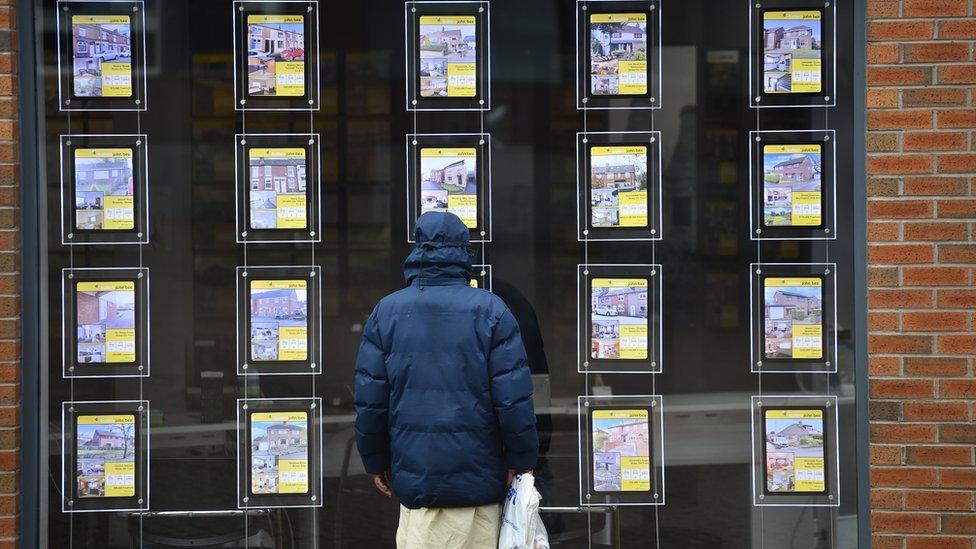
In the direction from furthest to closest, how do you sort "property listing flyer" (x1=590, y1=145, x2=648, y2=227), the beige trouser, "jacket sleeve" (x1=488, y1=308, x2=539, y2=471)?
"property listing flyer" (x1=590, y1=145, x2=648, y2=227) < the beige trouser < "jacket sleeve" (x1=488, y1=308, x2=539, y2=471)

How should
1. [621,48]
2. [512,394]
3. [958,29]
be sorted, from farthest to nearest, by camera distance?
1. [621,48]
2. [958,29]
3. [512,394]

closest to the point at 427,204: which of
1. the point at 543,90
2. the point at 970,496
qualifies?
the point at 543,90

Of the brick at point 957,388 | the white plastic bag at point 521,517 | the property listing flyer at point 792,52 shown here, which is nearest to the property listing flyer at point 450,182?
the white plastic bag at point 521,517

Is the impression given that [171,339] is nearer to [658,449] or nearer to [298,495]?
[298,495]

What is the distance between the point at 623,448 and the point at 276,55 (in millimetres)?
2447

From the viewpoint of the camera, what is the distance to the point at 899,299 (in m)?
5.45

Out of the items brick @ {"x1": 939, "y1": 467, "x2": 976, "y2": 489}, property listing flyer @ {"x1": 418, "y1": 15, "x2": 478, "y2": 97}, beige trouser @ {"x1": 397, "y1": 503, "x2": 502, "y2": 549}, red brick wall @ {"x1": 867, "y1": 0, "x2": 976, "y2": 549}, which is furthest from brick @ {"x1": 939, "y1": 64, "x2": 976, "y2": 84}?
beige trouser @ {"x1": 397, "y1": 503, "x2": 502, "y2": 549}

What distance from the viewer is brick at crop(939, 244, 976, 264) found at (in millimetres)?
5418

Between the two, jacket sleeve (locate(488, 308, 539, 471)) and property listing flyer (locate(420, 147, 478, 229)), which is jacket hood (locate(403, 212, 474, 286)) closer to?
jacket sleeve (locate(488, 308, 539, 471))

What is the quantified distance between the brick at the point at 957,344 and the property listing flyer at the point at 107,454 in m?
3.72

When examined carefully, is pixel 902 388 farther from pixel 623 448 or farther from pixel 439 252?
pixel 439 252

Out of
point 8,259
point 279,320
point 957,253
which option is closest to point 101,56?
point 8,259

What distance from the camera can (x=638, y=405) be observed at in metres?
5.65

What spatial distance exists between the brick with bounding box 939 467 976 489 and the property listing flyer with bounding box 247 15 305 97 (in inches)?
134
